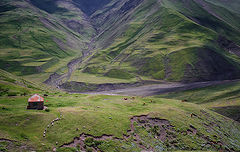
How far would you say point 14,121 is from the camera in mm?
27734

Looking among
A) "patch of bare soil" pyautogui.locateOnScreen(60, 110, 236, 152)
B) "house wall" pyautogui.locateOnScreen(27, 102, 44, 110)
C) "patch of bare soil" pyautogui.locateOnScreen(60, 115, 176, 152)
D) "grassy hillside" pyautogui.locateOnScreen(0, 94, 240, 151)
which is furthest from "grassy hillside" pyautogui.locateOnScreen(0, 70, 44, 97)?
"patch of bare soil" pyautogui.locateOnScreen(60, 110, 236, 152)

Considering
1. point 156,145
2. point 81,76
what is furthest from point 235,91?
point 81,76

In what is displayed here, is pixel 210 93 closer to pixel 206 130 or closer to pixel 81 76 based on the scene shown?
pixel 206 130

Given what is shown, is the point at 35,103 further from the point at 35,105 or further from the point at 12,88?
the point at 12,88

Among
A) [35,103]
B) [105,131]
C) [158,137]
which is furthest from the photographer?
[158,137]

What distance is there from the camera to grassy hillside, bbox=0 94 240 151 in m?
25.8

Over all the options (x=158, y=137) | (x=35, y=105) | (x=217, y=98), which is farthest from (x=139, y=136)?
(x=217, y=98)

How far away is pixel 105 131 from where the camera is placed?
32156 millimetres

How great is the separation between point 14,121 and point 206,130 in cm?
4344

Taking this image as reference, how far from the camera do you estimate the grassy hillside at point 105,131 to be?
2584 cm

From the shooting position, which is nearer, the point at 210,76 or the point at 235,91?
the point at 235,91

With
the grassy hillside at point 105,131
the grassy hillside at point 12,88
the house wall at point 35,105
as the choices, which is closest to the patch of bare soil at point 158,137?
the grassy hillside at point 105,131

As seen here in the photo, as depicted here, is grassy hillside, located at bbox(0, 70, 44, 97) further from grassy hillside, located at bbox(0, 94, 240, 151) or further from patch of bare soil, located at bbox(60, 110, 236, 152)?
patch of bare soil, located at bbox(60, 110, 236, 152)

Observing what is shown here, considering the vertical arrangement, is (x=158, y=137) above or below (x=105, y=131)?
below
